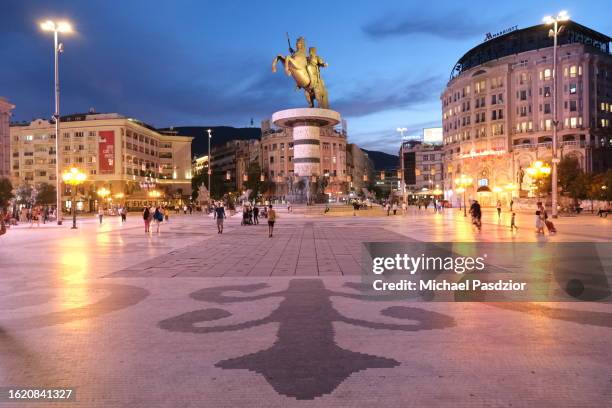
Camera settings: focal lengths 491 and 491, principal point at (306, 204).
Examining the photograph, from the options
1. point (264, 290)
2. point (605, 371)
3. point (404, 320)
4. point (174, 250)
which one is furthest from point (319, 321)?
point (174, 250)

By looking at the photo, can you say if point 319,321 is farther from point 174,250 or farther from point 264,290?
point 174,250

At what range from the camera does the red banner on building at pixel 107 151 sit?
108 metres

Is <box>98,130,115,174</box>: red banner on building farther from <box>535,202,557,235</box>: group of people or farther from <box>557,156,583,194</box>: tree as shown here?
<box>535,202,557,235</box>: group of people

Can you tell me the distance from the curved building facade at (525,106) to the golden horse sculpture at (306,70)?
4303cm

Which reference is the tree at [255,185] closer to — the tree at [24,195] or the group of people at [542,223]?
the tree at [24,195]

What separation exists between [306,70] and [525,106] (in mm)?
64457

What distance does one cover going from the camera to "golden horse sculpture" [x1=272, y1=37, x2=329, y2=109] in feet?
181

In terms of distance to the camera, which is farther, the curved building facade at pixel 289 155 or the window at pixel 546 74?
the curved building facade at pixel 289 155

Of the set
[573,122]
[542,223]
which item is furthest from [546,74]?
[542,223]

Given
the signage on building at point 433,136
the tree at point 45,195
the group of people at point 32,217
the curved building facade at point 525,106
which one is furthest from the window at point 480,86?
the group of people at point 32,217

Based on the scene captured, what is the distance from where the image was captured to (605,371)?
5461mm

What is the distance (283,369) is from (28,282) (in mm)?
8886

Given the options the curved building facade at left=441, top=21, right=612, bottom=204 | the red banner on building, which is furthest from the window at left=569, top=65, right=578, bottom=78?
the red banner on building

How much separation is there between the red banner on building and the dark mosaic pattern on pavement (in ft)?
349
